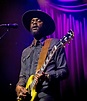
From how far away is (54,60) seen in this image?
3051 mm

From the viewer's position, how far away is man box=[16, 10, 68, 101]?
113 inches

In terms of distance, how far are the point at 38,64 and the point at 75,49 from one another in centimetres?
120

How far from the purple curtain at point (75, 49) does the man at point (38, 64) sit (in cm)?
77

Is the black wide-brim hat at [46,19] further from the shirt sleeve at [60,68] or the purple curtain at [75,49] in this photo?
the purple curtain at [75,49]

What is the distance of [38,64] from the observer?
312 centimetres

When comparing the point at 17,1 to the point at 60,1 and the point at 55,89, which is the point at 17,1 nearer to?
the point at 60,1

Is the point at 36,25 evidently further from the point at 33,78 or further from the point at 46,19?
the point at 33,78

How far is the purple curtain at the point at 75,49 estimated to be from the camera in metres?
4.03

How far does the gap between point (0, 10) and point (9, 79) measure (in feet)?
4.08

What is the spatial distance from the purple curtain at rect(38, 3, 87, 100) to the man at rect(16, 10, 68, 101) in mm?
773

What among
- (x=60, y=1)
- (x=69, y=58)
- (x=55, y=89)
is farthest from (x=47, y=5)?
(x=55, y=89)

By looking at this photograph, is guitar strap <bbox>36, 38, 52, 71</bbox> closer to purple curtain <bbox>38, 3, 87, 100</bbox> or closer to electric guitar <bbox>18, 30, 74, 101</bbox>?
electric guitar <bbox>18, 30, 74, 101</bbox>

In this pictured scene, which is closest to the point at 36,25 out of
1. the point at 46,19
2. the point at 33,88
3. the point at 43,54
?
Answer: the point at 46,19

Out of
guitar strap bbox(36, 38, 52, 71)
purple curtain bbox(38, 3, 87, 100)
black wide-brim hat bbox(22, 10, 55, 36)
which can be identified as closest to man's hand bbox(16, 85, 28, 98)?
guitar strap bbox(36, 38, 52, 71)
